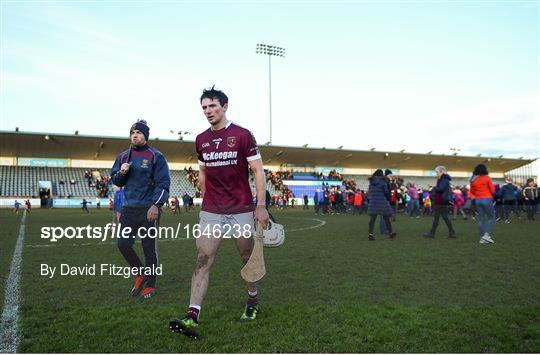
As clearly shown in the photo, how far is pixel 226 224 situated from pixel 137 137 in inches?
74.3

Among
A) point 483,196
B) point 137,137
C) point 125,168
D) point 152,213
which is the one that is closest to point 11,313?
point 152,213

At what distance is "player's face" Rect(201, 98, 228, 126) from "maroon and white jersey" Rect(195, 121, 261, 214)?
0.09m

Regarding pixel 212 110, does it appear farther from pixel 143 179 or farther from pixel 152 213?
pixel 143 179

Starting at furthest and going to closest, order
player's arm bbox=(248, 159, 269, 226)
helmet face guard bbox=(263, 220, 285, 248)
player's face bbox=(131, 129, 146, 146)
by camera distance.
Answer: player's face bbox=(131, 129, 146, 146) → helmet face guard bbox=(263, 220, 285, 248) → player's arm bbox=(248, 159, 269, 226)

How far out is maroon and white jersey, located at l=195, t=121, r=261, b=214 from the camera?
12.7ft

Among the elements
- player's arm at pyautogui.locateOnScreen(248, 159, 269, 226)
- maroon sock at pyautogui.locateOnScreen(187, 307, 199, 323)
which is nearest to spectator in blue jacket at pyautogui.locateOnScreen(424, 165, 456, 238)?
player's arm at pyautogui.locateOnScreen(248, 159, 269, 226)

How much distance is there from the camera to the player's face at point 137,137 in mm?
5188

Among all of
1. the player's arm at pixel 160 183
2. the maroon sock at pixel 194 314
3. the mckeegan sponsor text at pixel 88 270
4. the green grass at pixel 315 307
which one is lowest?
the mckeegan sponsor text at pixel 88 270

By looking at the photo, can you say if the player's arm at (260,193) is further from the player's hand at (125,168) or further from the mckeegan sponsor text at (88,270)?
the mckeegan sponsor text at (88,270)

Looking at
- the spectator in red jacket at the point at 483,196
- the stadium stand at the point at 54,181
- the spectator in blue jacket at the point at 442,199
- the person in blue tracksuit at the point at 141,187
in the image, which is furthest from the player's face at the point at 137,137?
the stadium stand at the point at 54,181

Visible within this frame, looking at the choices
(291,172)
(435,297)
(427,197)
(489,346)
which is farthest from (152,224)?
(291,172)

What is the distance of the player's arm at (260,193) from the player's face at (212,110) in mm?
454

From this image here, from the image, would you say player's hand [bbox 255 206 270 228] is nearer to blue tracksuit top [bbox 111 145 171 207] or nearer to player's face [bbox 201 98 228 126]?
player's face [bbox 201 98 228 126]

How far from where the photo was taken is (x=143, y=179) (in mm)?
5305
